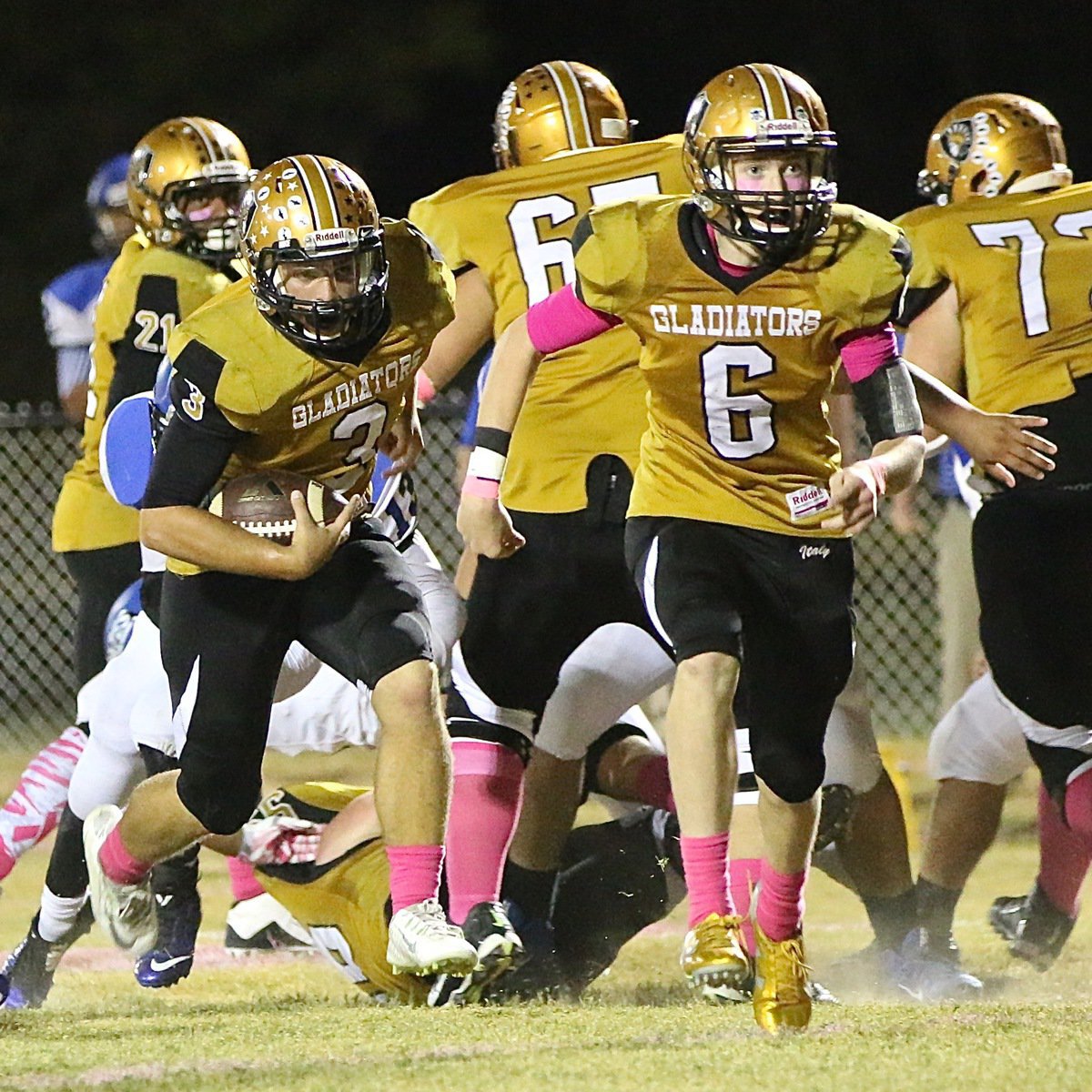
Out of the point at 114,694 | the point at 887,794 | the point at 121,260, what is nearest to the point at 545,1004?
the point at 887,794

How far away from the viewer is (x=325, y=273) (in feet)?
15.1

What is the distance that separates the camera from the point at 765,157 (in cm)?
443

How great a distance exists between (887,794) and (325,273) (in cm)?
202

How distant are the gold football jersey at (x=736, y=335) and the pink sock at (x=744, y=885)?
96cm

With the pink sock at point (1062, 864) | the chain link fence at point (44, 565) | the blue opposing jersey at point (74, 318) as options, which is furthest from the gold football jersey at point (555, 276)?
the chain link fence at point (44, 565)

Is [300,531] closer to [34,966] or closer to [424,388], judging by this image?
[424,388]

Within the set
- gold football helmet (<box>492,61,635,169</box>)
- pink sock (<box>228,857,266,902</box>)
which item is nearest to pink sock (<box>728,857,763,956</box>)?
pink sock (<box>228,857,266,902</box>)

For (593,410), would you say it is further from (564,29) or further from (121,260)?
(564,29)

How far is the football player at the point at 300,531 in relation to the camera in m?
4.54

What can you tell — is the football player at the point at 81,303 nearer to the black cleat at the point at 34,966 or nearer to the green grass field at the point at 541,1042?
the black cleat at the point at 34,966

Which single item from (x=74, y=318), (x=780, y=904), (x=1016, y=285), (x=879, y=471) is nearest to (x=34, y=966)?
(x=780, y=904)

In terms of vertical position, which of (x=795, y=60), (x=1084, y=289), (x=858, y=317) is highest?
(x=858, y=317)

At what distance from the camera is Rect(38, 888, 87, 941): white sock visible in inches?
218

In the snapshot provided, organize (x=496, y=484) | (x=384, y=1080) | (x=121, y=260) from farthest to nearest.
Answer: (x=121, y=260) < (x=496, y=484) < (x=384, y=1080)
